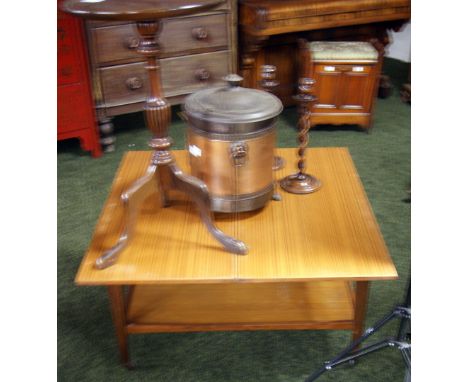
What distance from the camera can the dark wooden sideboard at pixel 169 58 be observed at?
264cm

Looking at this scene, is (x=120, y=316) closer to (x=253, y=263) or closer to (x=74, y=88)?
(x=253, y=263)

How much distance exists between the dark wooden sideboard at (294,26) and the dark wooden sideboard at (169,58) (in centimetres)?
13

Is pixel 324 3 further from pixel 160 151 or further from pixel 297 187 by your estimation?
pixel 160 151

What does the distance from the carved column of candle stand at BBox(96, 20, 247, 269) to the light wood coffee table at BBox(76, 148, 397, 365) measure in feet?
0.10

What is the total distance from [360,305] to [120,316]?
0.70 meters

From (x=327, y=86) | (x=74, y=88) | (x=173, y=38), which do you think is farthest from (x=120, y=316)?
(x=327, y=86)

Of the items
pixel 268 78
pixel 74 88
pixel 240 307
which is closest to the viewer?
pixel 240 307

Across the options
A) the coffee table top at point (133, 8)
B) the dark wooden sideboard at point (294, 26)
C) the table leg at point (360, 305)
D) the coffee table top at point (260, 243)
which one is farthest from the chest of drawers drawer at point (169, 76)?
→ the table leg at point (360, 305)

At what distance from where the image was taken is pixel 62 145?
302cm

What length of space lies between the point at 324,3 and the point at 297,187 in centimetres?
170

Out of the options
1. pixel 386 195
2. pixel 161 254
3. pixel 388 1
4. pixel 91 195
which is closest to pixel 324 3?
pixel 388 1

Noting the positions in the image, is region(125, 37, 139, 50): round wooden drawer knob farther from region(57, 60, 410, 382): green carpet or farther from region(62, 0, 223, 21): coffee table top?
region(62, 0, 223, 21): coffee table top

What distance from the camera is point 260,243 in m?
1.40

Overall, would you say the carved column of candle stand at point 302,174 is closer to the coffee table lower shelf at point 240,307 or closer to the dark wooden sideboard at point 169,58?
the coffee table lower shelf at point 240,307
